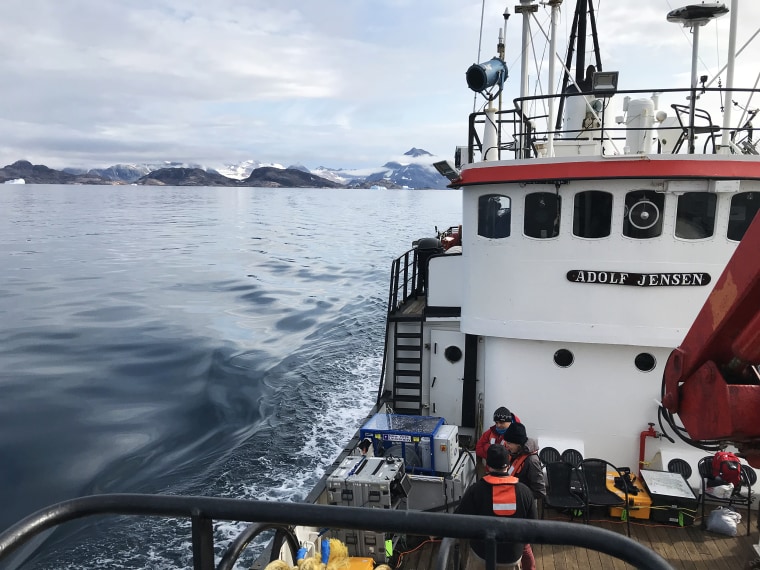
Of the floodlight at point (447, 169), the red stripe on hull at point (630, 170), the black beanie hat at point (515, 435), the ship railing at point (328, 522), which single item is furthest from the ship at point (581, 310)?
the ship railing at point (328, 522)

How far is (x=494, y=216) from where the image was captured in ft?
32.0

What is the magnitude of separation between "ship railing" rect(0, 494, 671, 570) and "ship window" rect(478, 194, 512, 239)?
7.89m

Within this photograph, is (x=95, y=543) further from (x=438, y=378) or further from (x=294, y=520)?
(x=294, y=520)

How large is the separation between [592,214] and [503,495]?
531cm

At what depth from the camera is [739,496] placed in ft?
26.2

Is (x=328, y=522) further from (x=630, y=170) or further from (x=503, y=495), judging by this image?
(x=630, y=170)

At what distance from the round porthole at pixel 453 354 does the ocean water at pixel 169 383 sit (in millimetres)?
4796

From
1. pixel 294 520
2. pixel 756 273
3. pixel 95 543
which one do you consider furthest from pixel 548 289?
pixel 95 543

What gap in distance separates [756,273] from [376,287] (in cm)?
3612

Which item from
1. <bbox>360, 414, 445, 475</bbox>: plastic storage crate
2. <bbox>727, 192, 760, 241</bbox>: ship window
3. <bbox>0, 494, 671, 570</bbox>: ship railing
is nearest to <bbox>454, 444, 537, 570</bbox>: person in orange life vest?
<bbox>0, 494, 671, 570</bbox>: ship railing

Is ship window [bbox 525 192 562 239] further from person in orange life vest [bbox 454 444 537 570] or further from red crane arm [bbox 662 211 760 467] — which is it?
red crane arm [bbox 662 211 760 467]

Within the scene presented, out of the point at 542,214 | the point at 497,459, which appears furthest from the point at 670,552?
the point at 542,214

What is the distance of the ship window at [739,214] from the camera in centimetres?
866

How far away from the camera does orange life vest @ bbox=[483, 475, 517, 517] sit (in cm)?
507
